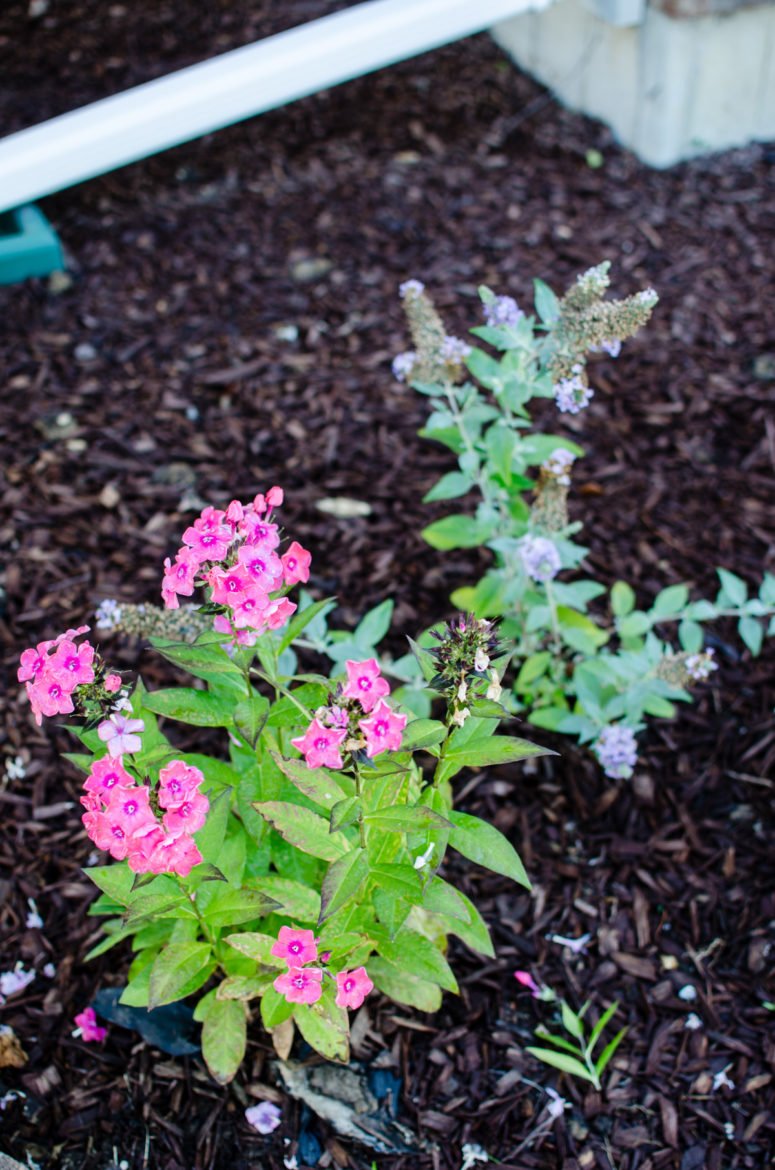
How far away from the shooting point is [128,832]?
139 cm

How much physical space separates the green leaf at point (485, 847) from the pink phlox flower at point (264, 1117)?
0.72 m

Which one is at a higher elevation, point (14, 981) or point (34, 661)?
point (34, 661)

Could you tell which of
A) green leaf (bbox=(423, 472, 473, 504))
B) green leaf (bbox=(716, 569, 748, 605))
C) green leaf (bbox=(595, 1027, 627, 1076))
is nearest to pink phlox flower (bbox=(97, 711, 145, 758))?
green leaf (bbox=(423, 472, 473, 504))

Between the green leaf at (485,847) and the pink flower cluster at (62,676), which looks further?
the green leaf at (485,847)

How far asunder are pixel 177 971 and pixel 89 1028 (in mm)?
503

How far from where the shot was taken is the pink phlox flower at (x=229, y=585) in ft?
4.87

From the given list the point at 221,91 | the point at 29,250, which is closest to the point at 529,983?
the point at 29,250

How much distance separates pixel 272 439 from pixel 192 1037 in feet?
5.84

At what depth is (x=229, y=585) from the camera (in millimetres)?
1493

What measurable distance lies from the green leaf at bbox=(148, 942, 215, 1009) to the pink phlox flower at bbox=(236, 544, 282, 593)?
64 cm

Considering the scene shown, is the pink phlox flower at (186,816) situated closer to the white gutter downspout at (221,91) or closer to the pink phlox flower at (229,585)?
the pink phlox flower at (229,585)

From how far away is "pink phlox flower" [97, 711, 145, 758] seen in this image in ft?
4.79

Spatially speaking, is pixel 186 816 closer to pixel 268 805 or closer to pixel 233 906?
pixel 268 805

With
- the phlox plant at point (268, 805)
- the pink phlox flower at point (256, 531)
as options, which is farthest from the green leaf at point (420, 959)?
the pink phlox flower at point (256, 531)
